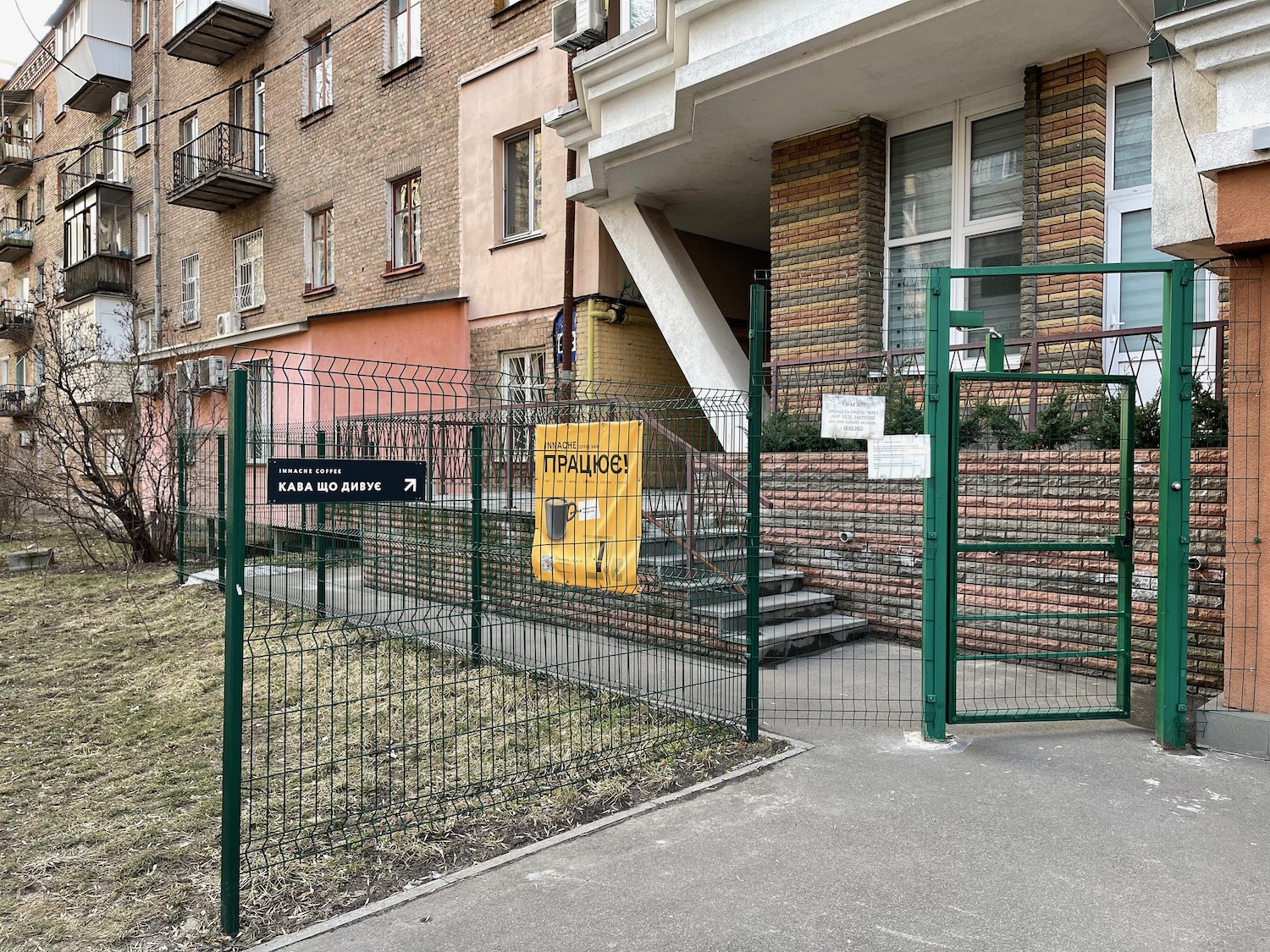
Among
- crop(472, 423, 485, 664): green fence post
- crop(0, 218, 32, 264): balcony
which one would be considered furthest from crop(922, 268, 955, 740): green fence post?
crop(0, 218, 32, 264): balcony

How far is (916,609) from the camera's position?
25.5 ft

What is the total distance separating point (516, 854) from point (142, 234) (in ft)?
81.9

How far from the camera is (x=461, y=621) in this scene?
26.3 ft

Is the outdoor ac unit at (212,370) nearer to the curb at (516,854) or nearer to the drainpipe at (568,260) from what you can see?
the drainpipe at (568,260)

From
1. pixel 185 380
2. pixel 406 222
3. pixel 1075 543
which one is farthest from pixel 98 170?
pixel 1075 543

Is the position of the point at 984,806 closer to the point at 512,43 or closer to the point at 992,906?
the point at 992,906

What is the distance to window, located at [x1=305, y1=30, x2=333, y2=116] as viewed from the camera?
17047mm

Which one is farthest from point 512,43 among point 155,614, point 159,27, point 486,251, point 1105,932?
point 159,27

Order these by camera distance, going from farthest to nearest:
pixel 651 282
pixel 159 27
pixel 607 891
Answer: pixel 159 27 < pixel 651 282 < pixel 607 891

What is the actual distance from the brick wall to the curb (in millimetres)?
5550

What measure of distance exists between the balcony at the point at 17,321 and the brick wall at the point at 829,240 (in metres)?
28.6

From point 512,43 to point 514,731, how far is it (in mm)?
10963

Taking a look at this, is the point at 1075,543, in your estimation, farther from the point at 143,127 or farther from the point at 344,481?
the point at 143,127

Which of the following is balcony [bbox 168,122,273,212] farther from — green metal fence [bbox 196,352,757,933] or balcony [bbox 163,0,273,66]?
green metal fence [bbox 196,352,757,933]
